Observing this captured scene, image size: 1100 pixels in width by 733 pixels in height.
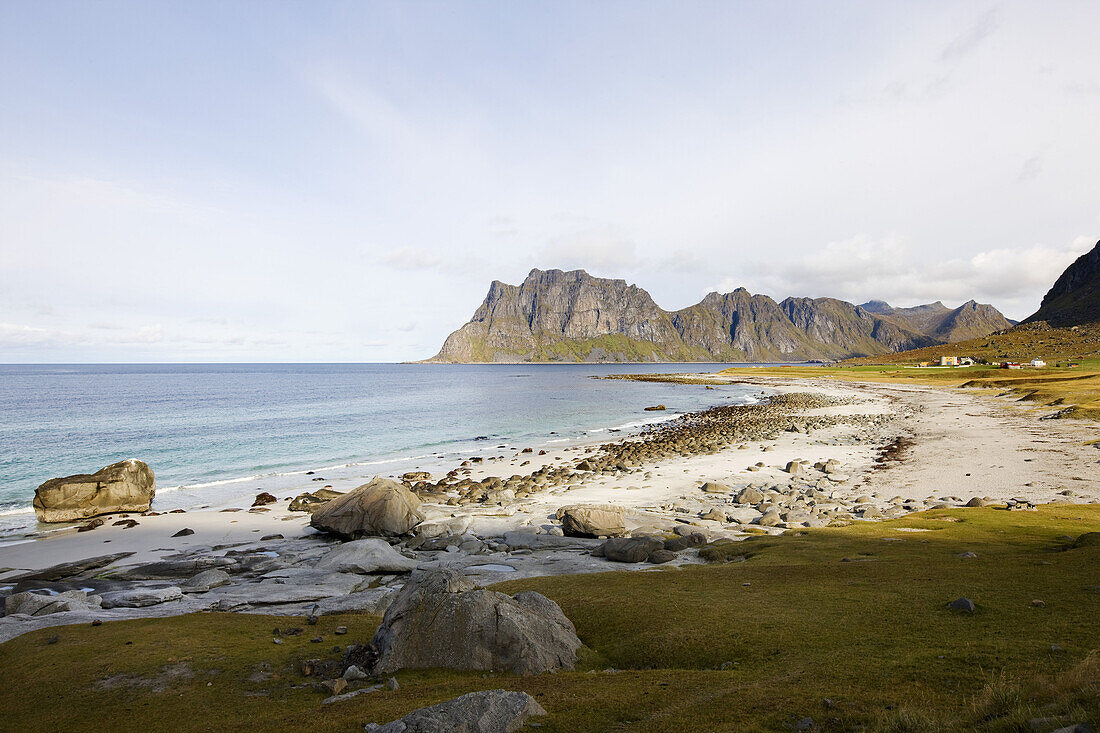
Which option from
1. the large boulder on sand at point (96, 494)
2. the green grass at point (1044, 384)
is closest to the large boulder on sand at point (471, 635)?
the large boulder on sand at point (96, 494)

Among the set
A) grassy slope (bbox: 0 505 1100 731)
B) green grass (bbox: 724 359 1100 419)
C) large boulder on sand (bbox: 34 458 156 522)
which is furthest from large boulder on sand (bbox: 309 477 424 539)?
green grass (bbox: 724 359 1100 419)

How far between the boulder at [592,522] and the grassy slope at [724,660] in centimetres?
935

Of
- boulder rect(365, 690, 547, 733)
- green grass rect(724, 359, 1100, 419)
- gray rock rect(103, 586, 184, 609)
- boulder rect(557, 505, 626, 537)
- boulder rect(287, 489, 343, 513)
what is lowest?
boulder rect(287, 489, 343, 513)

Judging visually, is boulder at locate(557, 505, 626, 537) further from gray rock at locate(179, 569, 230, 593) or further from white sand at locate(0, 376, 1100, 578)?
gray rock at locate(179, 569, 230, 593)

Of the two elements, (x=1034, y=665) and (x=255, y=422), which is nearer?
(x=1034, y=665)

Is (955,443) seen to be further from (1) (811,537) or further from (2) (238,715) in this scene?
(2) (238,715)

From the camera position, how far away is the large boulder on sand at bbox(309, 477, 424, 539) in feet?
80.2

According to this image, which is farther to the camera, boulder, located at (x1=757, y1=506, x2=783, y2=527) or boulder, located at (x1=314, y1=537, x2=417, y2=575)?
boulder, located at (x1=757, y1=506, x2=783, y2=527)

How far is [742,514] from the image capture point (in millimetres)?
25625

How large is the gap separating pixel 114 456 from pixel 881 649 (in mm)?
58998

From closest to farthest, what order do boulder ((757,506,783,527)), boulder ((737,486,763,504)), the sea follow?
boulder ((757,506,783,527)), boulder ((737,486,763,504)), the sea

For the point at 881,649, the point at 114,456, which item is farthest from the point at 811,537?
the point at 114,456

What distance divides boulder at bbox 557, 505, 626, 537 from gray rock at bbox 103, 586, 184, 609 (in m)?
13.8

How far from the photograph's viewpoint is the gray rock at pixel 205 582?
16.8 m
